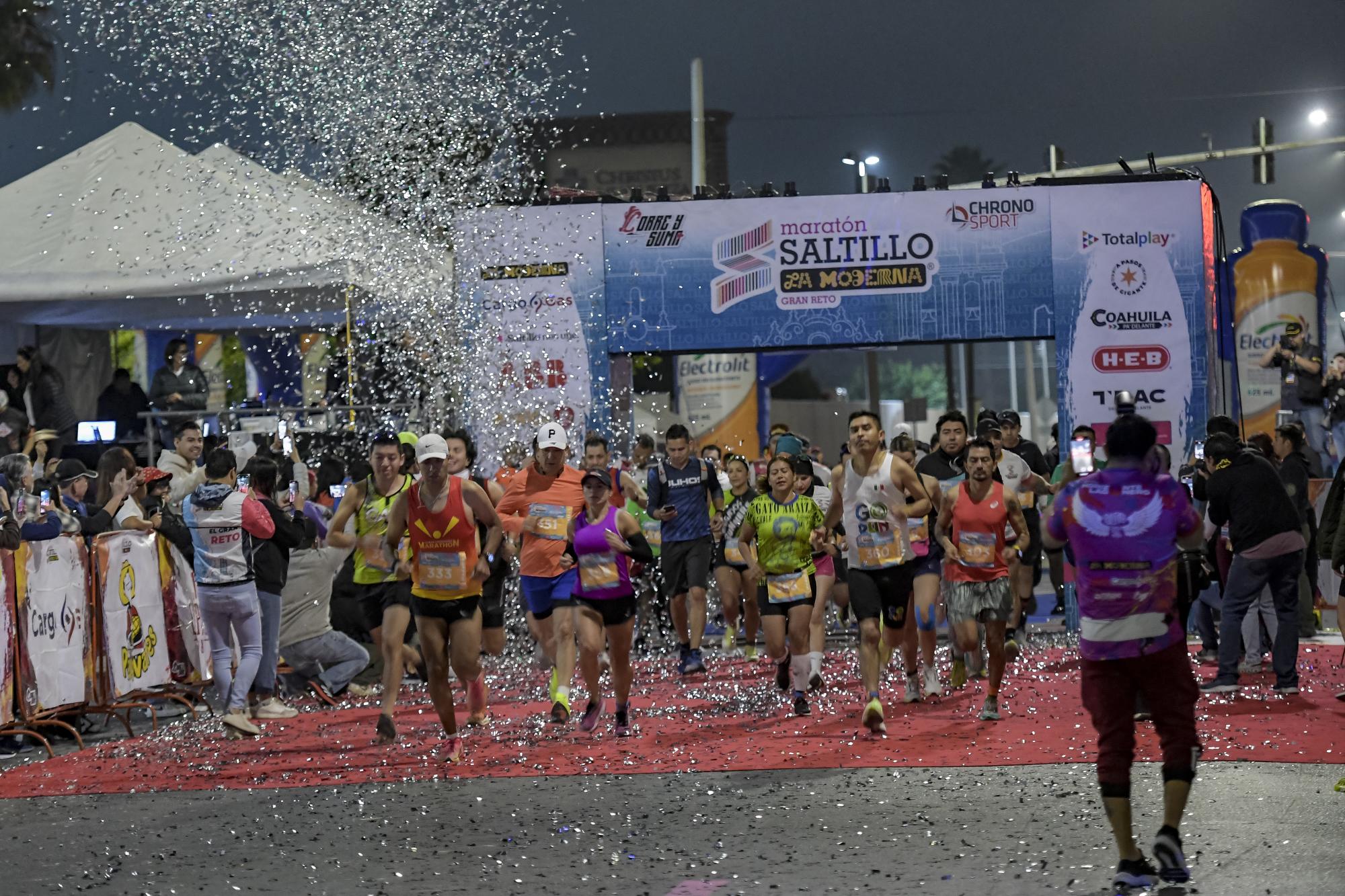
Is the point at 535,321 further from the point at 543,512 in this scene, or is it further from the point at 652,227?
the point at 543,512

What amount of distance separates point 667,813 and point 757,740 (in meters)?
2.62

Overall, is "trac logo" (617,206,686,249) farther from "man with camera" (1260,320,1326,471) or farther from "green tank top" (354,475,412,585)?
"man with camera" (1260,320,1326,471)

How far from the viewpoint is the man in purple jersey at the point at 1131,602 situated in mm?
6586

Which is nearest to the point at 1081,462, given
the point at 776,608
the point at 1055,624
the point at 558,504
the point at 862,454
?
the point at 862,454

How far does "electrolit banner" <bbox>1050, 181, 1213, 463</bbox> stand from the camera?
17703mm

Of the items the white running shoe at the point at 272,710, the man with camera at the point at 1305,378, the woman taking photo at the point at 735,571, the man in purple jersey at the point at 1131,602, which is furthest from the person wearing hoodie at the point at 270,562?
the man with camera at the point at 1305,378

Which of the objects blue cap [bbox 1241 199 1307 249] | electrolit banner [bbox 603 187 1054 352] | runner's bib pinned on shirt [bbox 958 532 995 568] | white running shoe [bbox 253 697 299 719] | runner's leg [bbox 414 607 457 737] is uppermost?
blue cap [bbox 1241 199 1307 249]

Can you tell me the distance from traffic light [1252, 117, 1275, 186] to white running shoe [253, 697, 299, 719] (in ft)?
81.0

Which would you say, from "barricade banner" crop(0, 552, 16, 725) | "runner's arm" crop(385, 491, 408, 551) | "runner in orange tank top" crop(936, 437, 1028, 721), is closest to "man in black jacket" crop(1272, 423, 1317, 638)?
"runner in orange tank top" crop(936, 437, 1028, 721)

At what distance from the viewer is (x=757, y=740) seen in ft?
35.7

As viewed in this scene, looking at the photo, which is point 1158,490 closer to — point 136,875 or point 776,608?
point 136,875

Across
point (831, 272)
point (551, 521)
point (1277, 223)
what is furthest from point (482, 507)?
point (1277, 223)

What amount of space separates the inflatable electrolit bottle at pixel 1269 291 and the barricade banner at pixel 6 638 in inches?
868

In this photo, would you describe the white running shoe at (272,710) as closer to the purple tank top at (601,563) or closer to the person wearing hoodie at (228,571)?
the person wearing hoodie at (228,571)
